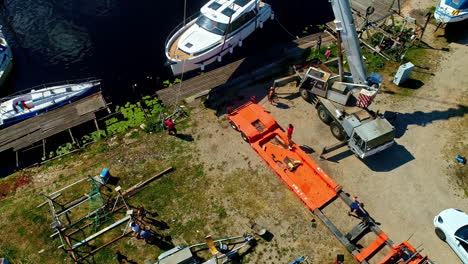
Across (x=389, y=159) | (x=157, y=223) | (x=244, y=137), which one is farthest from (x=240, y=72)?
(x=157, y=223)

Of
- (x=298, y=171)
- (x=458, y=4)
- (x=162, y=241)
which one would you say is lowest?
(x=162, y=241)

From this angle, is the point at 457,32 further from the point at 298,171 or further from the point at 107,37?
the point at 107,37

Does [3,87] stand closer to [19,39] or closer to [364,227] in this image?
[19,39]

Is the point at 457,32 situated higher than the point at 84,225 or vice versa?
the point at 457,32

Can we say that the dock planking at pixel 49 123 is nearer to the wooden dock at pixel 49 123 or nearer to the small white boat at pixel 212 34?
the wooden dock at pixel 49 123

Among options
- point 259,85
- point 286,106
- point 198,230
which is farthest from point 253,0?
point 198,230

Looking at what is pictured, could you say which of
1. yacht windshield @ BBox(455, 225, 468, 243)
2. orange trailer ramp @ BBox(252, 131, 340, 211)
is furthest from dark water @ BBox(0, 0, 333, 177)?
yacht windshield @ BBox(455, 225, 468, 243)

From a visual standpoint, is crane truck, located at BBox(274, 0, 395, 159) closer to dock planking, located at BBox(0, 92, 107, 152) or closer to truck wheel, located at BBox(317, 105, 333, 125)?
truck wheel, located at BBox(317, 105, 333, 125)
